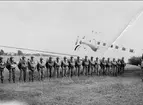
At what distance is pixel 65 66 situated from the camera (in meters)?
20.8

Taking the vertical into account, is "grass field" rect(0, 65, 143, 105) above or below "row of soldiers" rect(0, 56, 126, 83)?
below

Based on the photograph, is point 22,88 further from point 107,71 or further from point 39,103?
point 107,71

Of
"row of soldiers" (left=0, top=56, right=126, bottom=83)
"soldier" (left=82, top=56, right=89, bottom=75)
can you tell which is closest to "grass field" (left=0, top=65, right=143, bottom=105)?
"row of soldiers" (left=0, top=56, right=126, bottom=83)

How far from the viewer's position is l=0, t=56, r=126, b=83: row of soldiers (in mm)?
18516

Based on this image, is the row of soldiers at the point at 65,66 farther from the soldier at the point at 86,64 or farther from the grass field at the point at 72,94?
the grass field at the point at 72,94

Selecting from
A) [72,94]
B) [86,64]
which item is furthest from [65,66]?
[72,94]

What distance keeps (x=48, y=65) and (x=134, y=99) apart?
28.2 feet

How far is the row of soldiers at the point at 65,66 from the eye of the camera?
18516 millimetres

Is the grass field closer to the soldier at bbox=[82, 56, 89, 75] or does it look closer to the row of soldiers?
the row of soldiers

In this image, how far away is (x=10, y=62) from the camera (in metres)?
17.8

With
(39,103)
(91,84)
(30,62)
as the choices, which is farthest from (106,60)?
(39,103)

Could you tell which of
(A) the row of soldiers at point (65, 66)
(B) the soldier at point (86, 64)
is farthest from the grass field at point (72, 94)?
(B) the soldier at point (86, 64)

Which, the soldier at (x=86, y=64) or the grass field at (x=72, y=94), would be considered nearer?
the grass field at (x=72, y=94)

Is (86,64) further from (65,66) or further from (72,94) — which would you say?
(72,94)
